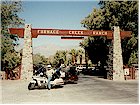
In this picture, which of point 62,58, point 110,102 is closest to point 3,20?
point 110,102

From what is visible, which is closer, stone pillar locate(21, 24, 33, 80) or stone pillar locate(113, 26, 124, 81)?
stone pillar locate(21, 24, 33, 80)

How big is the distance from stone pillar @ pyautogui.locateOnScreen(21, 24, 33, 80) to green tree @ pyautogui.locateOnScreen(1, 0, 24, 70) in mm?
5492

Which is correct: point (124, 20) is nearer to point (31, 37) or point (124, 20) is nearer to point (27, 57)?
point (31, 37)

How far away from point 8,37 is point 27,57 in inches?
329

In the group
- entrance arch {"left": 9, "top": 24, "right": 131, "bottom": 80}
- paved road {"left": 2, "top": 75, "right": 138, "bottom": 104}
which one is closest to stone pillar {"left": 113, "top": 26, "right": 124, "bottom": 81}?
entrance arch {"left": 9, "top": 24, "right": 131, "bottom": 80}

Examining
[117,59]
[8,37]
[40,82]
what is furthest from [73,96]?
[8,37]

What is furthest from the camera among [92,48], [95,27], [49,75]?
[92,48]

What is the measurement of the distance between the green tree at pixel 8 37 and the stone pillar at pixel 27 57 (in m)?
5.49

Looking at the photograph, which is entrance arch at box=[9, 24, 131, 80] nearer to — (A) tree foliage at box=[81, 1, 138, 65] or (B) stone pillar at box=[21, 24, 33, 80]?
(B) stone pillar at box=[21, 24, 33, 80]

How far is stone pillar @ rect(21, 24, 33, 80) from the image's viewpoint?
89.5ft

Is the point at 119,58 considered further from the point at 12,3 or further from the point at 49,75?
the point at 12,3

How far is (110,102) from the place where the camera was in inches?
490

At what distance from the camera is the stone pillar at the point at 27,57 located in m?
27.3

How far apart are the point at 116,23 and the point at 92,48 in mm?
7962
